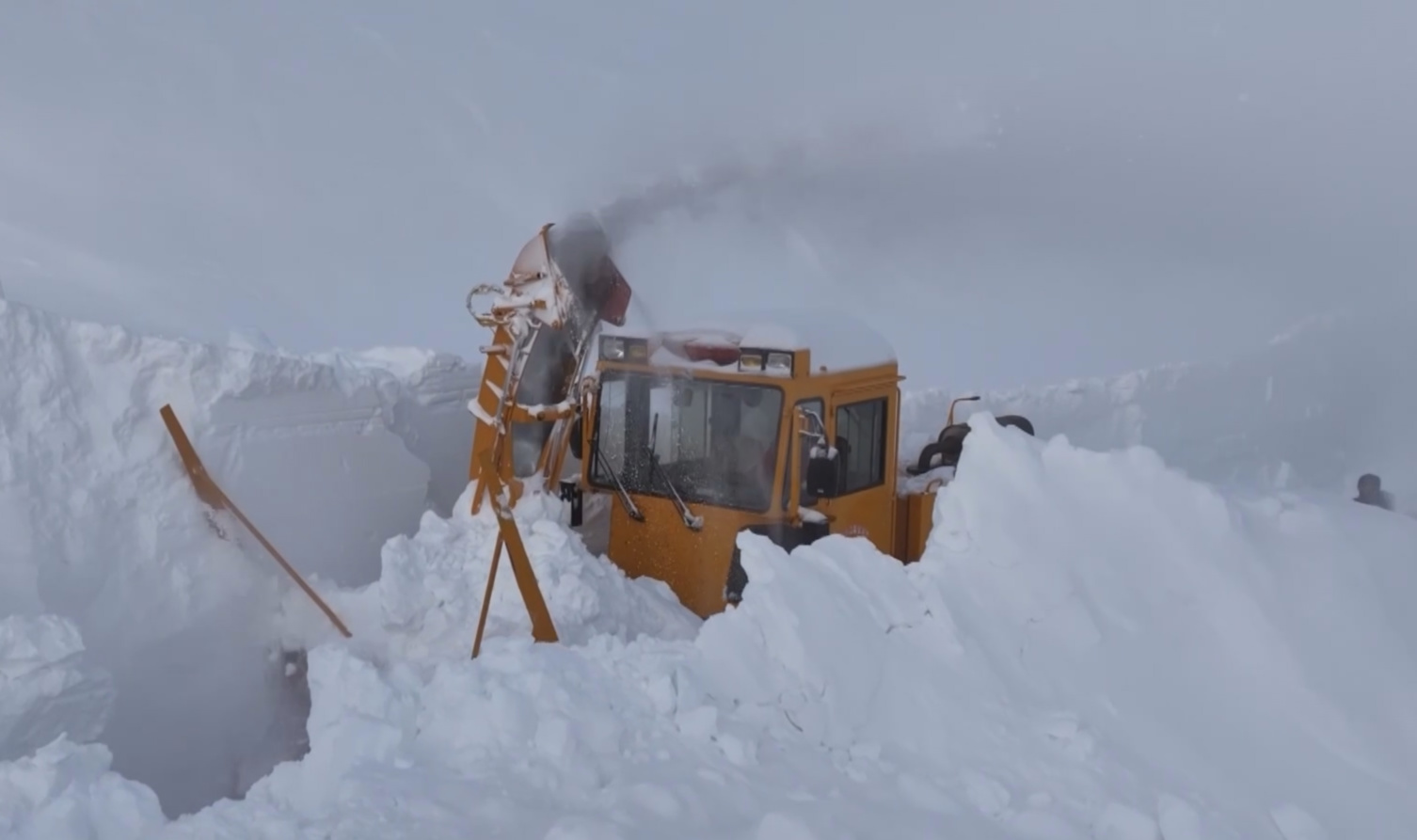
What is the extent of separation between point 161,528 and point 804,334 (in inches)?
118

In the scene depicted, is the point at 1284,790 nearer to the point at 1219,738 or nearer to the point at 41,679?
the point at 1219,738

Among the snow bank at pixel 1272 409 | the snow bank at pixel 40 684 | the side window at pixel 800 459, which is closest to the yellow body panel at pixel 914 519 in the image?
the side window at pixel 800 459

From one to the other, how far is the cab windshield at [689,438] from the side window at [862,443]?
43 centimetres

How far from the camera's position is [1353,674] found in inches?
227

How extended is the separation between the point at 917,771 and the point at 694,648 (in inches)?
33.9

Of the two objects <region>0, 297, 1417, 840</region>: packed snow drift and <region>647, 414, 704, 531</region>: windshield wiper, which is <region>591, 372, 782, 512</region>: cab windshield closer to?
<region>647, 414, 704, 531</region>: windshield wiper

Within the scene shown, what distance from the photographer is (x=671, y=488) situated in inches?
277

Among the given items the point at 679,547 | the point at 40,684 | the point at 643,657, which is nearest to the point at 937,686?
the point at 643,657

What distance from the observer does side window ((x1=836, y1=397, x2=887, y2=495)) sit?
23.3 feet

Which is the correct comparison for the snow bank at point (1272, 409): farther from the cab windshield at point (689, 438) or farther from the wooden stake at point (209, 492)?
the wooden stake at point (209, 492)

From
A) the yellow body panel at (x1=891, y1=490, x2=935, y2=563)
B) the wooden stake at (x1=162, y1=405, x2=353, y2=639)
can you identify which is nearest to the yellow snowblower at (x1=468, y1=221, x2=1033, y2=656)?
the yellow body panel at (x1=891, y1=490, x2=935, y2=563)

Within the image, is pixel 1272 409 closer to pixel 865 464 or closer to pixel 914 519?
pixel 914 519

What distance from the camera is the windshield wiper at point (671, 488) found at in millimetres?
6973

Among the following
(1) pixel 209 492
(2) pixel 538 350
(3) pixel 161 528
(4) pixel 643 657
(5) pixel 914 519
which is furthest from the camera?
(5) pixel 914 519
